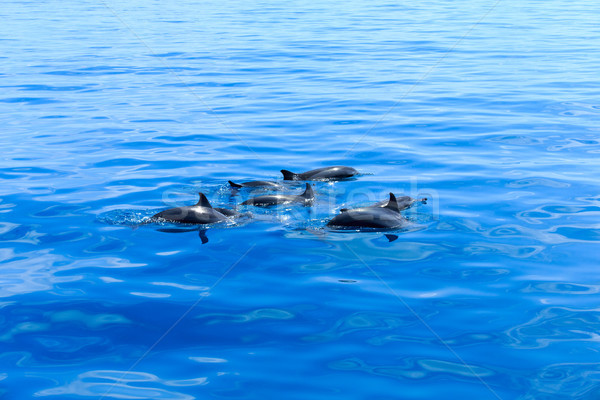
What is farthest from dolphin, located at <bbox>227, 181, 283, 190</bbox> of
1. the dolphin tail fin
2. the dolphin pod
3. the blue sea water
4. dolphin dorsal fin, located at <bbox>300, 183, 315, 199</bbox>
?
dolphin dorsal fin, located at <bbox>300, 183, 315, 199</bbox>

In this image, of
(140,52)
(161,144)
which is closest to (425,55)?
(140,52)

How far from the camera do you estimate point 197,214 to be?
1040cm

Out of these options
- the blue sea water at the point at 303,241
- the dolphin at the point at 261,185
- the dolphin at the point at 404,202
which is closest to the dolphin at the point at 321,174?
the blue sea water at the point at 303,241

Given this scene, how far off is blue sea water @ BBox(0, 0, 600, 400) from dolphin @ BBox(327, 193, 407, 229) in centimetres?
24

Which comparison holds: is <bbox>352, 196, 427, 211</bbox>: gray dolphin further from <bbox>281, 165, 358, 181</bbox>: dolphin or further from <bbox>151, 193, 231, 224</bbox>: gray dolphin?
<bbox>151, 193, 231, 224</bbox>: gray dolphin

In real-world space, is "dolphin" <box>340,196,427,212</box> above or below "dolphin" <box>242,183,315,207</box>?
below

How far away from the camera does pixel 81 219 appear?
10.9 m

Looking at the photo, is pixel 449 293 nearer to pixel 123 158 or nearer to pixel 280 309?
pixel 280 309

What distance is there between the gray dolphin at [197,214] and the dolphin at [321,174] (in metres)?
2.47

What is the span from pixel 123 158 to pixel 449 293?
9.24m

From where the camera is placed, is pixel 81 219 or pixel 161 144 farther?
pixel 161 144

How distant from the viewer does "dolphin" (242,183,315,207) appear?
11.3 metres

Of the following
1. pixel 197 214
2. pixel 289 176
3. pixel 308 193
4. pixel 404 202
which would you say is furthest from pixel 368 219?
pixel 289 176

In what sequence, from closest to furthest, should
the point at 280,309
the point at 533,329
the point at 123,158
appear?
the point at 533,329 < the point at 280,309 < the point at 123,158
